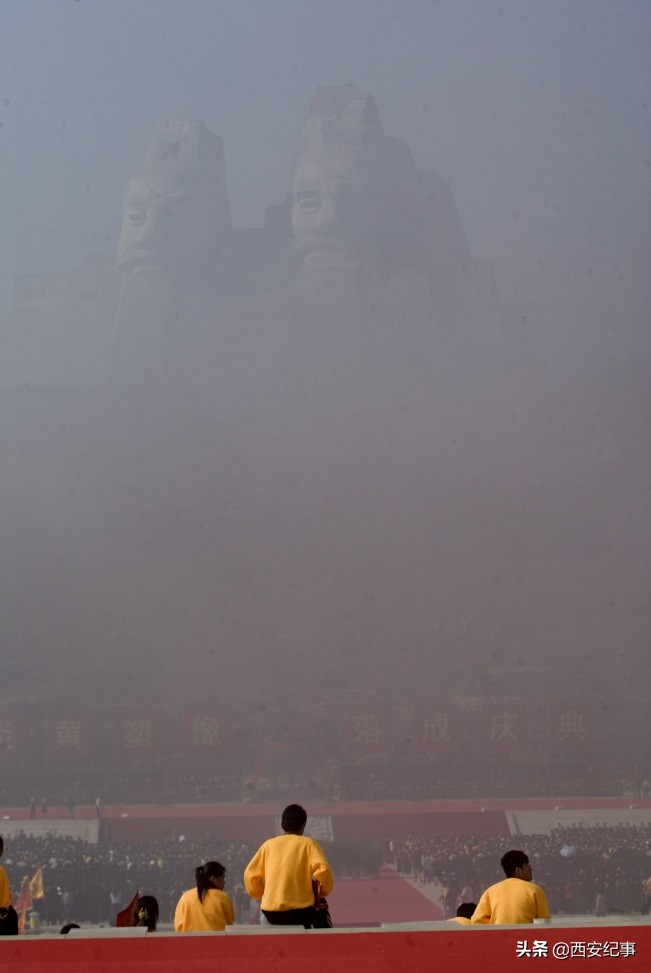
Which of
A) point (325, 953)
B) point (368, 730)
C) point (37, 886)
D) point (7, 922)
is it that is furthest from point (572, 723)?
point (325, 953)

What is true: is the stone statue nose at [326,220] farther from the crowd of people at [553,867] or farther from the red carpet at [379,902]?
the red carpet at [379,902]

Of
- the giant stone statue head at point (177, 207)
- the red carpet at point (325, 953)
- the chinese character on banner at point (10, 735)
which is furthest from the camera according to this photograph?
the giant stone statue head at point (177, 207)

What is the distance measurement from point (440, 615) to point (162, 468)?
7.48 ft

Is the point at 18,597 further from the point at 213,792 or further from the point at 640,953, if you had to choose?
the point at 640,953

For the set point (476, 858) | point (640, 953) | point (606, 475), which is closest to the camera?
point (640, 953)

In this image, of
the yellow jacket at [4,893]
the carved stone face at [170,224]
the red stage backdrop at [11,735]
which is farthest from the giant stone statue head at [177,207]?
the yellow jacket at [4,893]

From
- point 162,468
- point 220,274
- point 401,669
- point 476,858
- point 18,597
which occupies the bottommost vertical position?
point 476,858

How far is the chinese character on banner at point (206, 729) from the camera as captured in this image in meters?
7.71

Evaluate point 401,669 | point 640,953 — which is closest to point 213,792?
point 401,669

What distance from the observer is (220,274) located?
8414 mm

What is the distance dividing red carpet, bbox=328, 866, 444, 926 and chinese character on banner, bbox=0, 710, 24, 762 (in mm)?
2404

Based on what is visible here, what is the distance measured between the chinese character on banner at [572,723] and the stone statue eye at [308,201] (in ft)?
13.5

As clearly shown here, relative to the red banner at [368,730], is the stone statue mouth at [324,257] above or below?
above

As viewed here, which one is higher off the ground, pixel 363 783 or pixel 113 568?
pixel 113 568
